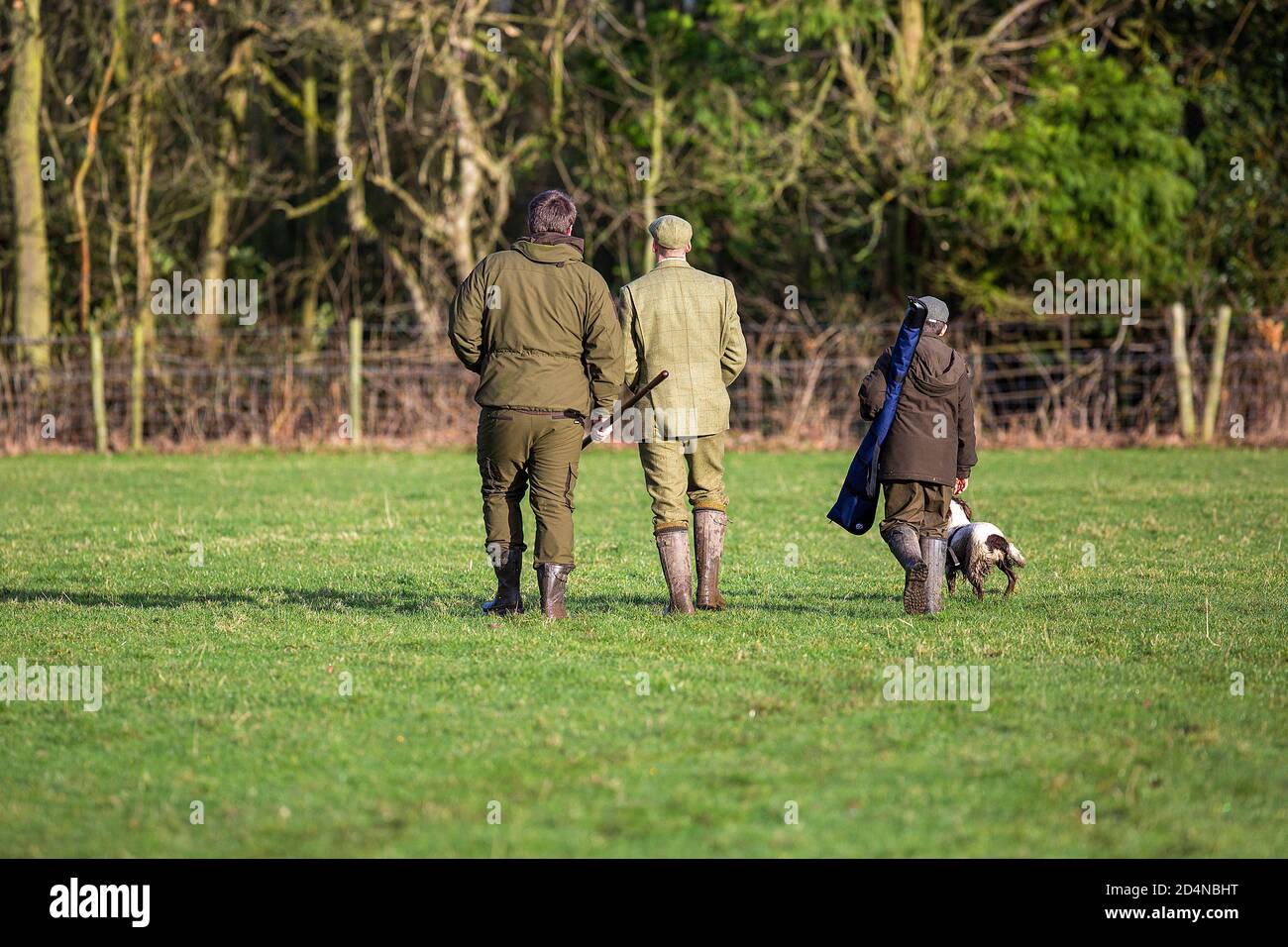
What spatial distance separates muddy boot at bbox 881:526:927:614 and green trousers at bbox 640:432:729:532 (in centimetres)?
91

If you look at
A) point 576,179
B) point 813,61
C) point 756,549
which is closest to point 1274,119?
point 813,61

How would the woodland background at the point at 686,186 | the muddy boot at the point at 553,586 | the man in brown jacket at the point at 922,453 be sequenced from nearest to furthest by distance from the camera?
the muddy boot at the point at 553,586 < the man in brown jacket at the point at 922,453 < the woodland background at the point at 686,186

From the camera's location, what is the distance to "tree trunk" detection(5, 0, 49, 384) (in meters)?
22.3

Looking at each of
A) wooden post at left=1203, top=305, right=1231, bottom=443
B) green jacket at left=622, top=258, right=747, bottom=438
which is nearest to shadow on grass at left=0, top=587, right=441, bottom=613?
green jacket at left=622, top=258, right=747, bottom=438

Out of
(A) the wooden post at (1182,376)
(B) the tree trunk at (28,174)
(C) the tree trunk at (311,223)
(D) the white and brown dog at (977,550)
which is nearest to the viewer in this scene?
(D) the white and brown dog at (977,550)

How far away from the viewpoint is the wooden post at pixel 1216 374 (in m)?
20.3

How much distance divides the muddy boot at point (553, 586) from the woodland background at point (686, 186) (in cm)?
1364

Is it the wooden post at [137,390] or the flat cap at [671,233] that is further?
the wooden post at [137,390]

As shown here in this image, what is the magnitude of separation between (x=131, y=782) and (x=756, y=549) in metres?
6.14

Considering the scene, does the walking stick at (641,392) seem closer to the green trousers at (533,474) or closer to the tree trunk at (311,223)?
the green trousers at (533,474)

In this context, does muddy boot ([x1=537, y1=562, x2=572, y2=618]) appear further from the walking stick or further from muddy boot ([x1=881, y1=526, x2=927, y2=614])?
muddy boot ([x1=881, y1=526, x2=927, y2=614])

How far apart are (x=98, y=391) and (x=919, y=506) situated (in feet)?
51.0

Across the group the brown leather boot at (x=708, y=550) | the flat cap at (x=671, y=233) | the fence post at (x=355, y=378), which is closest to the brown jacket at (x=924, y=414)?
the brown leather boot at (x=708, y=550)

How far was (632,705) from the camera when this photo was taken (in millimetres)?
5926
